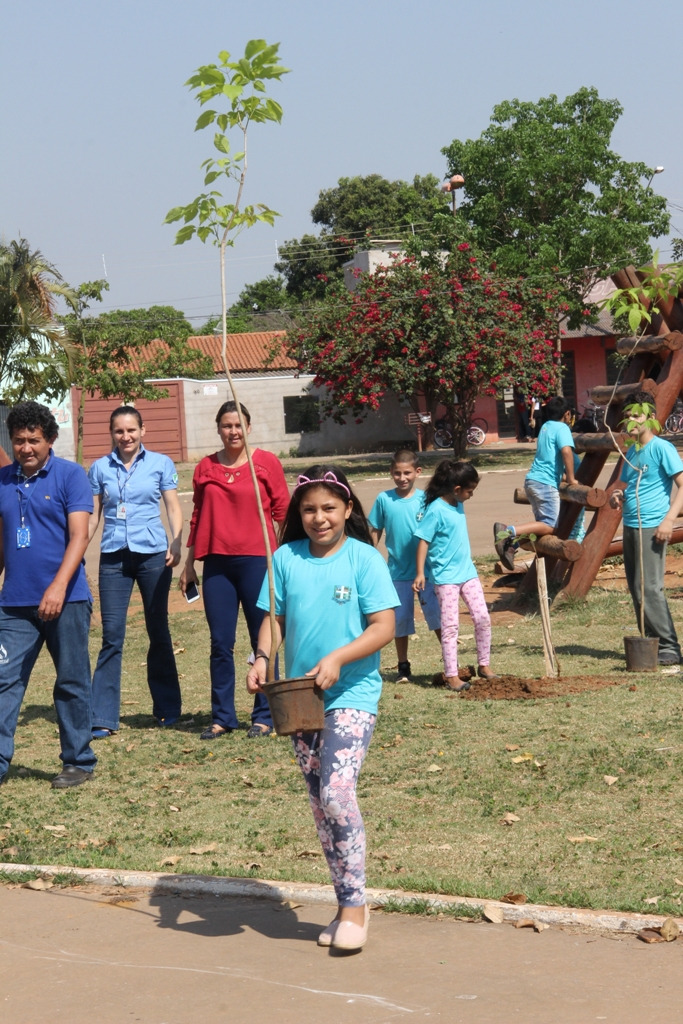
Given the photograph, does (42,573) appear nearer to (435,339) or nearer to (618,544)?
(618,544)

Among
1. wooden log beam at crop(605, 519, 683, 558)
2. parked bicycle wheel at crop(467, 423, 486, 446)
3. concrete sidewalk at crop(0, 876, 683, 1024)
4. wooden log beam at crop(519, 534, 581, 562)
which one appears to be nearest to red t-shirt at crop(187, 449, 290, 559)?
concrete sidewalk at crop(0, 876, 683, 1024)

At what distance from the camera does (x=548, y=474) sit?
41.3 feet

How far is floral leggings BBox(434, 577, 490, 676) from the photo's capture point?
8664 mm

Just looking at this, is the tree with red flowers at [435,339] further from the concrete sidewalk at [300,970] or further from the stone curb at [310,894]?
the concrete sidewalk at [300,970]

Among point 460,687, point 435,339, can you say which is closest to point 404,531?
point 460,687

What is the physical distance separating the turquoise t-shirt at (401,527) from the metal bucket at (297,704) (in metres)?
4.74

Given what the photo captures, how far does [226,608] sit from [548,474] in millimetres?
5697

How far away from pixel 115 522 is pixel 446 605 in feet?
7.73

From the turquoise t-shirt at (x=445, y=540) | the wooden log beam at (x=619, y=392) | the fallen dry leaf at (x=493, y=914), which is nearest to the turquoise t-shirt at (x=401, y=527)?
the turquoise t-shirt at (x=445, y=540)

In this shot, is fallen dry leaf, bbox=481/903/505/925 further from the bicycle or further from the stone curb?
the bicycle

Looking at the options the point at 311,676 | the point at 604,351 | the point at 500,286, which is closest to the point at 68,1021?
the point at 311,676

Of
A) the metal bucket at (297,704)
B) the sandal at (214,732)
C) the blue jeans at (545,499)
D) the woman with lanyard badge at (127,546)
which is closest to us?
the metal bucket at (297,704)

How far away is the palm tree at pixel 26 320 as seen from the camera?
2709 centimetres

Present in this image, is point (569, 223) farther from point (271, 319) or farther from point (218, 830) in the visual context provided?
point (218, 830)
